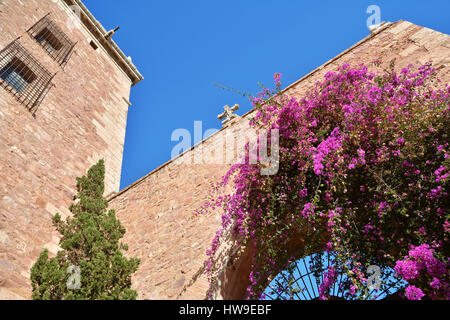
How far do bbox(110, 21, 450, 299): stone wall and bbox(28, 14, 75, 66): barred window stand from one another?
4.50 m

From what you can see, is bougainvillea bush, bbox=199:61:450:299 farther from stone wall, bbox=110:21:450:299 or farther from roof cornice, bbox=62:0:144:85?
roof cornice, bbox=62:0:144:85

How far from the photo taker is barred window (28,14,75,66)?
8914mm

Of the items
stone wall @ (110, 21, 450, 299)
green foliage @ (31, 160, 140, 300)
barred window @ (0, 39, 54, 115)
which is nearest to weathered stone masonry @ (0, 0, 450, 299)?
stone wall @ (110, 21, 450, 299)

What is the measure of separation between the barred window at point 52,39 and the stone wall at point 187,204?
4.50m

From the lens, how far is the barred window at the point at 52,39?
29.2 feet

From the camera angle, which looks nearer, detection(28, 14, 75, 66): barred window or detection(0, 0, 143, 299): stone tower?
→ detection(0, 0, 143, 299): stone tower

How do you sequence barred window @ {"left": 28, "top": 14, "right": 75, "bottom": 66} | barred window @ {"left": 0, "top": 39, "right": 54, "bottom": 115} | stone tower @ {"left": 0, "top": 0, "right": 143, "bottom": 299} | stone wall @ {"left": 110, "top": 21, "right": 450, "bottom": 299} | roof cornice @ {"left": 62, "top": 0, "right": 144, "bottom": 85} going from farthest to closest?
roof cornice @ {"left": 62, "top": 0, "right": 144, "bottom": 85} < barred window @ {"left": 28, "top": 14, "right": 75, "bottom": 66} < barred window @ {"left": 0, "top": 39, "right": 54, "bottom": 115} < stone tower @ {"left": 0, "top": 0, "right": 143, "bottom": 299} < stone wall @ {"left": 110, "top": 21, "right": 450, "bottom": 299}

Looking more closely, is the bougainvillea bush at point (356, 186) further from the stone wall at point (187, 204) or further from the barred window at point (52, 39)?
the barred window at point (52, 39)

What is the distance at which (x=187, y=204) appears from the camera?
5.89 metres

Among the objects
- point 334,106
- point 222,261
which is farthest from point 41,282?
point 334,106

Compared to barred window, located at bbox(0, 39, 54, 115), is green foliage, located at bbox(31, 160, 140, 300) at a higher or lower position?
lower

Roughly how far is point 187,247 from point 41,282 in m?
2.01
